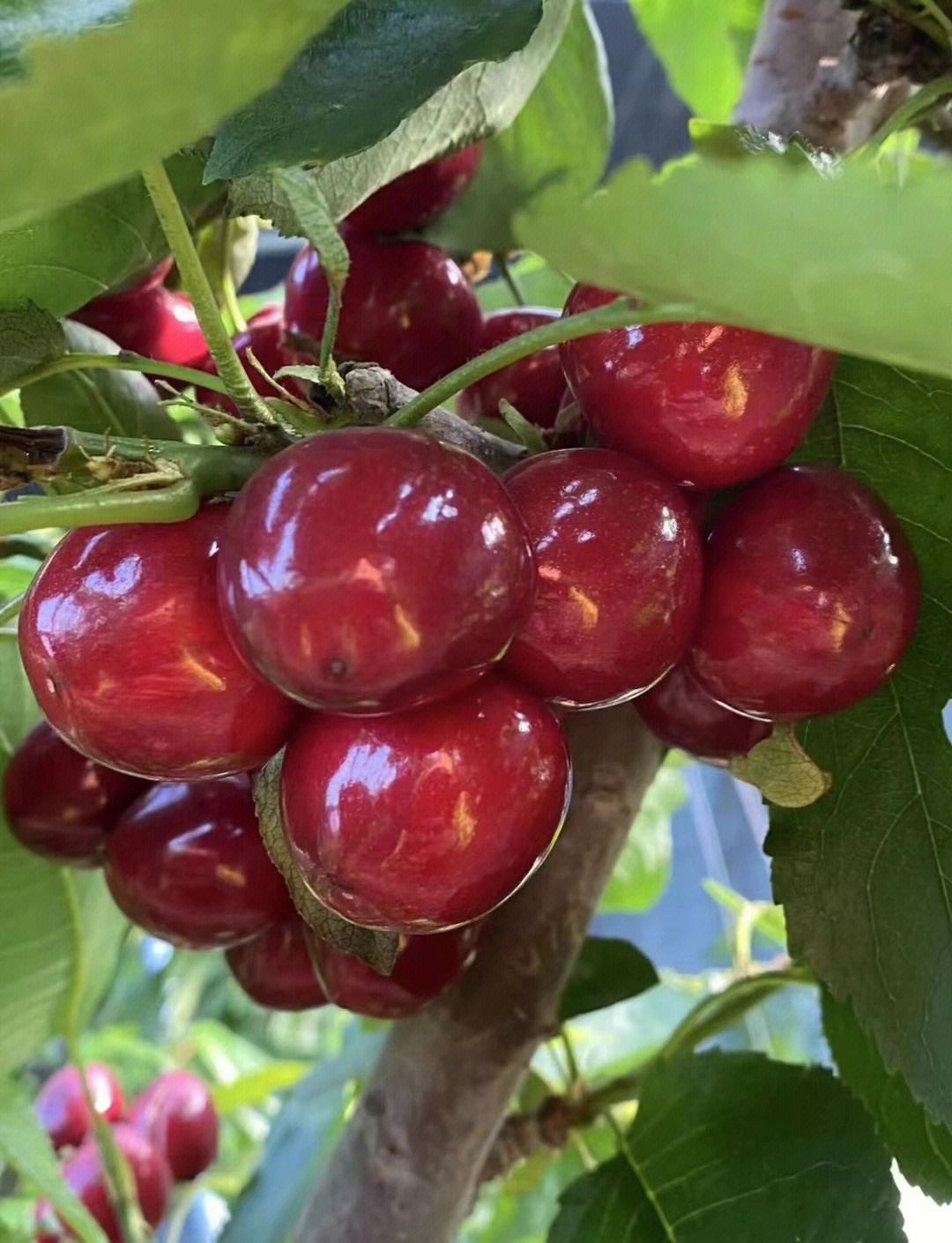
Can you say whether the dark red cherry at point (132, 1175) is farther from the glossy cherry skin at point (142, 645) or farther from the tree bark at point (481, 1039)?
the glossy cherry skin at point (142, 645)

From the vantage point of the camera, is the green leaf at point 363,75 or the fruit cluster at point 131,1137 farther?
the fruit cluster at point 131,1137

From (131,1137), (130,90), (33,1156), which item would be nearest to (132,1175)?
(131,1137)

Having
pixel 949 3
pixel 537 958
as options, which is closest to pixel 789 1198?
pixel 537 958

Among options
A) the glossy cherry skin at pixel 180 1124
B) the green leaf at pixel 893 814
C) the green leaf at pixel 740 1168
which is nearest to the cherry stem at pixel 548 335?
the green leaf at pixel 893 814

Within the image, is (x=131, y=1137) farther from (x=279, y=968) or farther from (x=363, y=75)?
(x=363, y=75)

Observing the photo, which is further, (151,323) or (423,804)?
(151,323)

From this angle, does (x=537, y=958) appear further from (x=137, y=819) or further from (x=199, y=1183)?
(x=199, y=1183)
